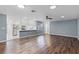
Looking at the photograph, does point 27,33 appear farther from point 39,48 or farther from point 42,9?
point 39,48

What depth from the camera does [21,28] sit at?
1250 centimetres

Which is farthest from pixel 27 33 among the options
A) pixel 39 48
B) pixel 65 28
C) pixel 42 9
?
pixel 39 48

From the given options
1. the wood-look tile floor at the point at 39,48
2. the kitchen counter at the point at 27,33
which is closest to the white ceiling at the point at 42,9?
the wood-look tile floor at the point at 39,48

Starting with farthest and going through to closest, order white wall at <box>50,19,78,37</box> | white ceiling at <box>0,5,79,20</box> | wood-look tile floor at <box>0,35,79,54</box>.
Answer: white wall at <box>50,19,78,37</box> < white ceiling at <box>0,5,79,20</box> < wood-look tile floor at <box>0,35,79,54</box>

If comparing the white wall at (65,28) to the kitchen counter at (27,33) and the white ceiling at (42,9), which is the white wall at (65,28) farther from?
the white ceiling at (42,9)

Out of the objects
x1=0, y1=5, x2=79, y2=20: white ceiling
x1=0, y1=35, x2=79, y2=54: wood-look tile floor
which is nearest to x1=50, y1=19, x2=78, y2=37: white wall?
x1=0, y1=35, x2=79, y2=54: wood-look tile floor

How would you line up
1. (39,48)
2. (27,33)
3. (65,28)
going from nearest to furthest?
(39,48)
(27,33)
(65,28)

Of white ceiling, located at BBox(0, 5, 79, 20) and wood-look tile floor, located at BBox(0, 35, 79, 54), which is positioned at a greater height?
white ceiling, located at BBox(0, 5, 79, 20)

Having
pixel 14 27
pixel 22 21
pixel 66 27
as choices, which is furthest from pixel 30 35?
pixel 66 27

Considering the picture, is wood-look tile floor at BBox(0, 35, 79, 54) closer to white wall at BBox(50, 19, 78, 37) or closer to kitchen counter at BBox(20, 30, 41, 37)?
kitchen counter at BBox(20, 30, 41, 37)

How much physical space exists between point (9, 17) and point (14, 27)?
4.19ft

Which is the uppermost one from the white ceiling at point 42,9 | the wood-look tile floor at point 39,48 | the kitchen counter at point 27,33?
the white ceiling at point 42,9
